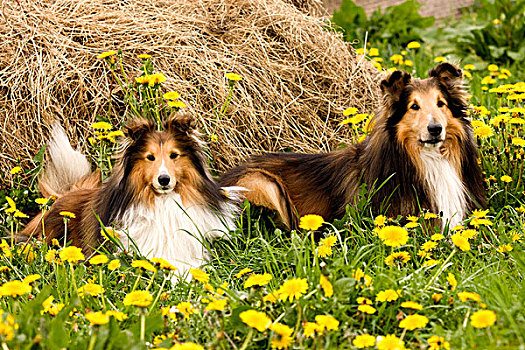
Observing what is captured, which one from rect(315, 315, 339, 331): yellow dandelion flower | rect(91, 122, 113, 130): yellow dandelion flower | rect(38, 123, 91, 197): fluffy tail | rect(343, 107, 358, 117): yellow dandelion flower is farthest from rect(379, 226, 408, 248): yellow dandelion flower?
rect(38, 123, 91, 197): fluffy tail

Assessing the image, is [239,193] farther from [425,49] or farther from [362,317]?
[425,49]

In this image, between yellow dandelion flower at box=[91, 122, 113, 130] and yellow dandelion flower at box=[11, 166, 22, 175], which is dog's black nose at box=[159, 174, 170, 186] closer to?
yellow dandelion flower at box=[91, 122, 113, 130]

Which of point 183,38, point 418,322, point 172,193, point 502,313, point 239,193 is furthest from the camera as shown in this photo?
point 183,38

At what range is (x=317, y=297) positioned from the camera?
2643 millimetres

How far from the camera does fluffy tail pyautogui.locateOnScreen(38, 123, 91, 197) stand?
449 centimetres

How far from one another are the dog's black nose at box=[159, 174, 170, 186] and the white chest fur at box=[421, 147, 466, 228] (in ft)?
4.61

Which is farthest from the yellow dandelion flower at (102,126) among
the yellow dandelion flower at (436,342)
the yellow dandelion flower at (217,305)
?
the yellow dandelion flower at (436,342)

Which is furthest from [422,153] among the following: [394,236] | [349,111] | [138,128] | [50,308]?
[50,308]

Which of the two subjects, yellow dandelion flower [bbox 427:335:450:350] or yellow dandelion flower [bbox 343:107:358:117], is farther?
yellow dandelion flower [bbox 343:107:358:117]

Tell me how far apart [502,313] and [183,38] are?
10.9 feet

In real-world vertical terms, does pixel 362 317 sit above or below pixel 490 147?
below

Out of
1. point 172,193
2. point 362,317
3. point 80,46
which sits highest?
A: point 80,46

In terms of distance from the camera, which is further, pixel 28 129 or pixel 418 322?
pixel 28 129

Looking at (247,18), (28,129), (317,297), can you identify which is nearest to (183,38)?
(247,18)
